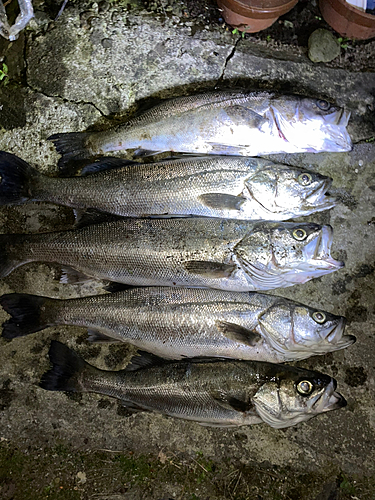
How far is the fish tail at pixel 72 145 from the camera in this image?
4051mm

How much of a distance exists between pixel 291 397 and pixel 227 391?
0.59 metres

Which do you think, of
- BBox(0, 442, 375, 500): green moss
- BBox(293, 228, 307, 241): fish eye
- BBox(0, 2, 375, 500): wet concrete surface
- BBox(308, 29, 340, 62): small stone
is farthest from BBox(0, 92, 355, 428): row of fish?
BBox(308, 29, 340, 62): small stone

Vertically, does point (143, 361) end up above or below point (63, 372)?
above

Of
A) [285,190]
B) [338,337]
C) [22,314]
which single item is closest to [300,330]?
[338,337]

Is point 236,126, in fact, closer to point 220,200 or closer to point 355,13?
point 220,200

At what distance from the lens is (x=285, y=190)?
3809 mm

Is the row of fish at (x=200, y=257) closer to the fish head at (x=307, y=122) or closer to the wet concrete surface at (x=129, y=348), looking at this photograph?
the fish head at (x=307, y=122)

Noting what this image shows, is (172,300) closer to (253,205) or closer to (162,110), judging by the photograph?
(253,205)

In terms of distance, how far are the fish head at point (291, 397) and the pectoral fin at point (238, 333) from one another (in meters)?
0.37

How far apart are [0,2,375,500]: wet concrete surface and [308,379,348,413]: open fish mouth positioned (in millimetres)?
567

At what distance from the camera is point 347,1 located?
14.7 ft

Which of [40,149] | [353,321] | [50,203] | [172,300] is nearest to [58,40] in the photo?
[40,149]

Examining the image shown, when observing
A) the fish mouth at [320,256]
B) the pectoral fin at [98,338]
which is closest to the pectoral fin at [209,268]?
the fish mouth at [320,256]

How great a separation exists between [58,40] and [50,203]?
6.51ft
